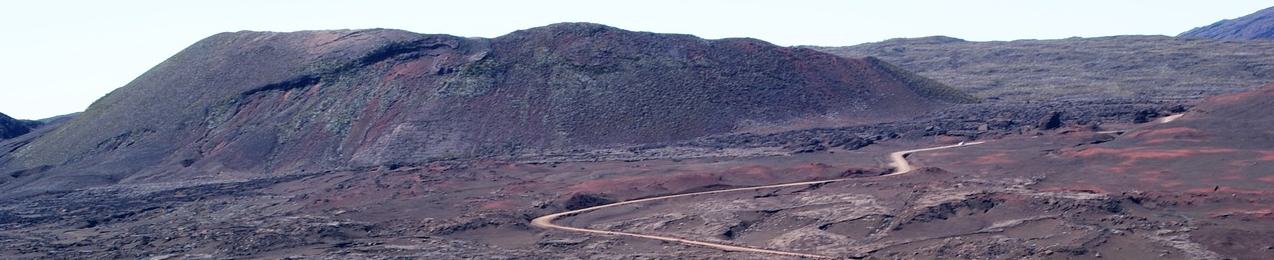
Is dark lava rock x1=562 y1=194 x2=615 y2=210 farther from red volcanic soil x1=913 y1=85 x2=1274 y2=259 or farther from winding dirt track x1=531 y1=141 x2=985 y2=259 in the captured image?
red volcanic soil x1=913 y1=85 x2=1274 y2=259

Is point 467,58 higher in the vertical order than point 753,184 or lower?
higher

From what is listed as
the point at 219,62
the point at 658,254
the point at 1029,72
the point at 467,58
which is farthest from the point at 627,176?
the point at 1029,72

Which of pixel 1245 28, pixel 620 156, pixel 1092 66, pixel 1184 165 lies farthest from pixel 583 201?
pixel 1245 28

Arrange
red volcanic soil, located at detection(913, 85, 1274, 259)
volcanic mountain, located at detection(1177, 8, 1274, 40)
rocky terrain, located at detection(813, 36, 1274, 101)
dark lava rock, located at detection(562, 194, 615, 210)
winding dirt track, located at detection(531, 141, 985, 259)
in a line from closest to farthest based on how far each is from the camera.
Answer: red volcanic soil, located at detection(913, 85, 1274, 259) < winding dirt track, located at detection(531, 141, 985, 259) < dark lava rock, located at detection(562, 194, 615, 210) < rocky terrain, located at detection(813, 36, 1274, 101) < volcanic mountain, located at detection(1177, 8, 1274, 40)

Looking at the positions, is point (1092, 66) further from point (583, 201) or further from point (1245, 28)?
point (1245, 28)

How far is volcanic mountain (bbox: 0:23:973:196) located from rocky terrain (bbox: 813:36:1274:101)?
10687 millimetres

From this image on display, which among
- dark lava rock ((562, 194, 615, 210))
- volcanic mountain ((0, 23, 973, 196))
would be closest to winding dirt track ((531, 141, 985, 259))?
dark lava rock ((562, 194, 615, 210))

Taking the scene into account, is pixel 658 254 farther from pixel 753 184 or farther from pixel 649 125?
pixel 649 125

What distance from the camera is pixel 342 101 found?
166 feet

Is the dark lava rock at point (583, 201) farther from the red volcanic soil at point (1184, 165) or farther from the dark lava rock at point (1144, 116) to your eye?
the dark lava rock at point (1144, 116)

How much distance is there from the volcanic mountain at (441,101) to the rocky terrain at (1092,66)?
35.1 feet

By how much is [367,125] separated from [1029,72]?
39.1 metres

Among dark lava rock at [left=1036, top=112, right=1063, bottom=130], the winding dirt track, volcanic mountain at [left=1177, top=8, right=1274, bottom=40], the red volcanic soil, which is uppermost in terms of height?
volcanic mountain at [left=1177, top=8, right=1274, bottom=40]

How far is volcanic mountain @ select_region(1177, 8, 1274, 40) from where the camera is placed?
11412 cm
